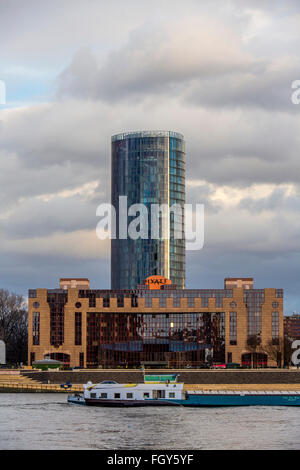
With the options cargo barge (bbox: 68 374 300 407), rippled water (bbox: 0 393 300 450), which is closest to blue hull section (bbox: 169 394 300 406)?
cargo barge (bbox: 68 374 300 407)

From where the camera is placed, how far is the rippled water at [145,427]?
99812 millimetres

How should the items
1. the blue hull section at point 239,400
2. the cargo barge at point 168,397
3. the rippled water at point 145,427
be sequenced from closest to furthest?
the rippled water at point 145,427
the cargo barge at point 168,397
the blue hull section at point 239,400

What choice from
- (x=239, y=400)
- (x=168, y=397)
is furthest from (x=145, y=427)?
(x=239, y=400)

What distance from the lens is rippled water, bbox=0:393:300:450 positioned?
9981cm

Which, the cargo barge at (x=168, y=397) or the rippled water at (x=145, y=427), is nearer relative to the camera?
the rippled water at (x=145, y=427)

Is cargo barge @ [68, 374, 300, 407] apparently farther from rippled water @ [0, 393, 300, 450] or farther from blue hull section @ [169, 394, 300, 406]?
rippled water @ [0, 393, 300, 450]

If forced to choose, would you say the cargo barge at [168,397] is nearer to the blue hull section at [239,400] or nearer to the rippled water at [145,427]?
the blue hull section at [239,400]

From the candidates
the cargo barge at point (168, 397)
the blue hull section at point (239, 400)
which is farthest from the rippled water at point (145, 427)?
the blue hull section at point (239, 400)

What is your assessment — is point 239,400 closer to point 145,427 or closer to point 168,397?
point 168,397

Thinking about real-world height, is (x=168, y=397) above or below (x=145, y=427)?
above

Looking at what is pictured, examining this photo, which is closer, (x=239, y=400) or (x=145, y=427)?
(x=145, y=427)

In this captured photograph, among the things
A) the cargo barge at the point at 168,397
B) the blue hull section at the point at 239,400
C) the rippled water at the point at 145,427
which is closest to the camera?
the rippled water at the point at 145,427

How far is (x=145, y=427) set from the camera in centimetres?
11594
